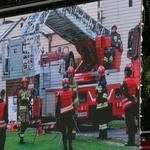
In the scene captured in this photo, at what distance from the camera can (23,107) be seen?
4500 millimetres

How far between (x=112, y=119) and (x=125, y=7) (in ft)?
3.84

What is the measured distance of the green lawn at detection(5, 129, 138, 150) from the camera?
3.80 m

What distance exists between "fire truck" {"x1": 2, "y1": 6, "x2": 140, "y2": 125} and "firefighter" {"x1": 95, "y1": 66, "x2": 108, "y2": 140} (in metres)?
0.05

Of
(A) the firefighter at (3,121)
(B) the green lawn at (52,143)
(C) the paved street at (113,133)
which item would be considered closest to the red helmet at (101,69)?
(C) the paved street at (113,133)

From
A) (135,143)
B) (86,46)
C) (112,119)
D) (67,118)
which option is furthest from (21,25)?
(135,143)

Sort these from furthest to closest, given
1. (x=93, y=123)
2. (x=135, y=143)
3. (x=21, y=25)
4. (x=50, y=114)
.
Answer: (x=21, y=25) → (x=50, y=114) → (x=93, y=123) → (x=135, y=143)

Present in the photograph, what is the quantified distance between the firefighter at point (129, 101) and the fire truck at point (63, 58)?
0.20ft

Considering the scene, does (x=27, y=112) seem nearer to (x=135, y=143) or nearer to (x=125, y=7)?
(x=135, y=143)

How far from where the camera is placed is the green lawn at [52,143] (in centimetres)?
380

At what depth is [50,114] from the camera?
4.19 metres

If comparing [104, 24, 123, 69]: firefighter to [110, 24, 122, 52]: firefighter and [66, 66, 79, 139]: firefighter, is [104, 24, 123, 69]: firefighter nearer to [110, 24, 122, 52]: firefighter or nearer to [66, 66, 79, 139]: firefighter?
[110, 24, 122, 52]: firefighter

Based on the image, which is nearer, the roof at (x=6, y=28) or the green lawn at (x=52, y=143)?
the green lawn at (x=52, y=143)

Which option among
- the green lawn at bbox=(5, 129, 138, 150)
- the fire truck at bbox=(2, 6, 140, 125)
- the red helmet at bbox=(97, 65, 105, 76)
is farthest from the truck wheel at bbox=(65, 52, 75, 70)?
the green lawn at bbox=(5, 129, 138, 150)

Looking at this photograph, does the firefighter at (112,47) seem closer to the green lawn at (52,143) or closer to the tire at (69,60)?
the tire at (69,60)
